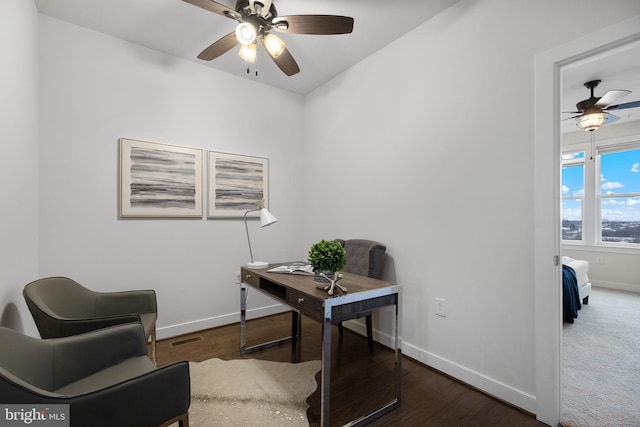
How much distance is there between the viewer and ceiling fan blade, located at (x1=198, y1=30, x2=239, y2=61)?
2223 mm

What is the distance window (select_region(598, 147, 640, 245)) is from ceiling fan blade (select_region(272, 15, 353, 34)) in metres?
5.64

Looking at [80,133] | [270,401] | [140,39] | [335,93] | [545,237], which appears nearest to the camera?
[545,237]

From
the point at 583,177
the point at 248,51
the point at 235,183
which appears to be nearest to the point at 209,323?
the point at 235,183

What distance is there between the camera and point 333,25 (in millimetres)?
1979

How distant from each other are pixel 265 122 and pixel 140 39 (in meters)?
1.44

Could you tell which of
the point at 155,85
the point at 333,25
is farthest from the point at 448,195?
the point at 155,85

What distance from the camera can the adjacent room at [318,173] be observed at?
1.75 m

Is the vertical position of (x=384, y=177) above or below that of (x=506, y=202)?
above

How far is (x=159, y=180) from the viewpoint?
9.45ft

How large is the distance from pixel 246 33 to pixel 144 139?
1.50m

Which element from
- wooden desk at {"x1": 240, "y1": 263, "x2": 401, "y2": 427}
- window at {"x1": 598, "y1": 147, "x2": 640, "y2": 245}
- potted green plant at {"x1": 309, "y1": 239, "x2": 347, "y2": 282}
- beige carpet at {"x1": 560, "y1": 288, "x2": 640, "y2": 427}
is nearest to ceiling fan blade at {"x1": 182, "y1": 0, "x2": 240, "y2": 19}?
potted green plant at {"x1": 309, "y1": 239, "x2": 347, "y2": 282}

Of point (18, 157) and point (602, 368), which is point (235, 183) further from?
point (602, 368)

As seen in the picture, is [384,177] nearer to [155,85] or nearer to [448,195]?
[448,195]

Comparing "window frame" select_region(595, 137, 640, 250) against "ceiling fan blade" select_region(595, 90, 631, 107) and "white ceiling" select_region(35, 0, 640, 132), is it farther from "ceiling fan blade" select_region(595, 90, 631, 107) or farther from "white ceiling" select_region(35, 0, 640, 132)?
"ceiling fan blade" select_region(595, 90, 631, 107)
